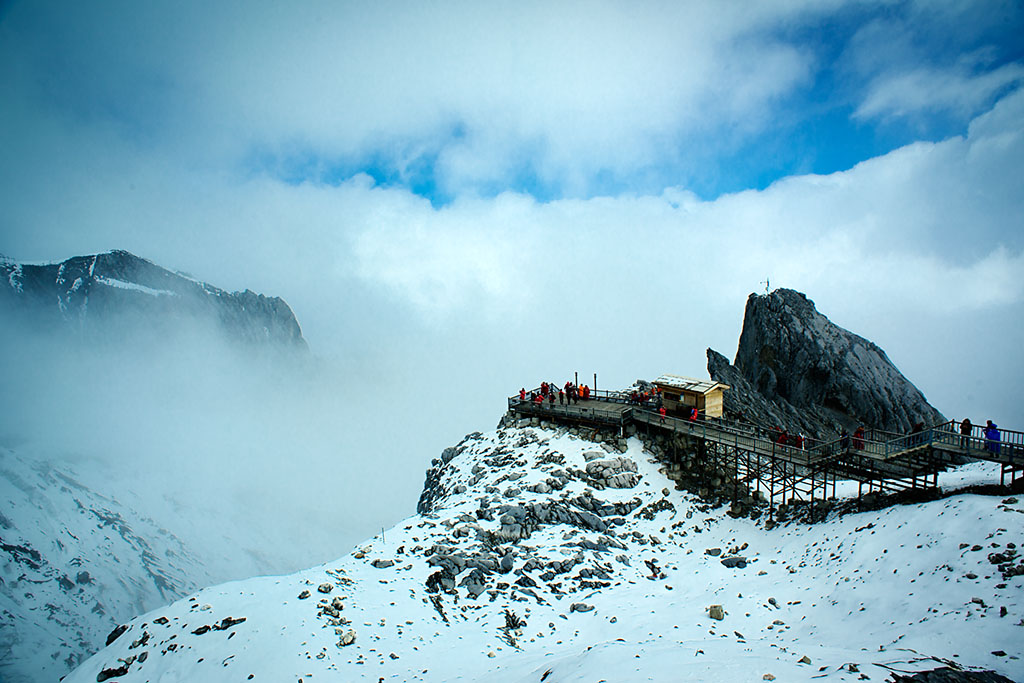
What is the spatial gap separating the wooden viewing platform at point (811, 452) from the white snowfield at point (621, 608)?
284 cm

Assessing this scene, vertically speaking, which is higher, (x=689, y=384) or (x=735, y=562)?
(x=689, y=384)

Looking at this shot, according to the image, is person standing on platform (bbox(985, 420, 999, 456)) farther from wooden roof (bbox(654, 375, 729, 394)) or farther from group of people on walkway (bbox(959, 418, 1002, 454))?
wooden roof (bbox(654, 375, 729, 394))

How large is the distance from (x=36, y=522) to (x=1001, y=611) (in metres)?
147

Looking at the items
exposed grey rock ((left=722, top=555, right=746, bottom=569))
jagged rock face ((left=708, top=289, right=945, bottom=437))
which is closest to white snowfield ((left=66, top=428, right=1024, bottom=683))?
exposed grey rock ((left=722, top=555, right=746, bottom=569))

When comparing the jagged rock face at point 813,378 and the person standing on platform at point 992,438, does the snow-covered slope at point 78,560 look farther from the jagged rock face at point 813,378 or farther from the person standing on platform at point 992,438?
the person standing on platform at point 992,438

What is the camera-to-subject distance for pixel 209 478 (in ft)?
530

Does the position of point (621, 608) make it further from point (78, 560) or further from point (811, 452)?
point (78, 560)

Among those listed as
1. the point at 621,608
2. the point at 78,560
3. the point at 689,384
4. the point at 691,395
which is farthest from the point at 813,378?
the point at 78,560

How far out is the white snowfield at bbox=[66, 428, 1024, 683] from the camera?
504 inches

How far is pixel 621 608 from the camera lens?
19.8m

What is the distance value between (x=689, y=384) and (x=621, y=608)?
17743 mm

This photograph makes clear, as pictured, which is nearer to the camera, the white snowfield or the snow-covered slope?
the white snowfield

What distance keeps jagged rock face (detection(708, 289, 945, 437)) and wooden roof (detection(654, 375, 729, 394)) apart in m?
14.0

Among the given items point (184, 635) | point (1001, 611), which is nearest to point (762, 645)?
point (1001, 611)
